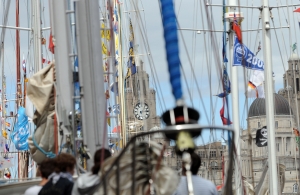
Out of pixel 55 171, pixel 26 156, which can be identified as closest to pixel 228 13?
pixel 26 156

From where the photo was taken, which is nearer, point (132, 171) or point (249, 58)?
point (132, 171)

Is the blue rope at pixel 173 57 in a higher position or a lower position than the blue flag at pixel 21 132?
lower

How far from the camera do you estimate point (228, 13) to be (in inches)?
934

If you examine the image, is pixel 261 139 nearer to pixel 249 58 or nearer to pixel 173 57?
pixel 249 58

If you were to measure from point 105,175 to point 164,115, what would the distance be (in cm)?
57

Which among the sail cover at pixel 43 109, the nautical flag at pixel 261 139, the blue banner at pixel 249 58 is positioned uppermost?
the blue banner at pixel 249 58

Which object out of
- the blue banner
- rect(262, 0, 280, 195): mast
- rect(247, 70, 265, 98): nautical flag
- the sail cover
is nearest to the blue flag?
rect(247, 70, 265, 98): nautical flag

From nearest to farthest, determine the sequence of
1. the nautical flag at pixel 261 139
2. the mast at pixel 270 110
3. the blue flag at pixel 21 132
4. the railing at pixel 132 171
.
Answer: the railing at pixel 132 171
the mast at pixel 270 110
the blue flag at pixel 21 132
the nautical flag at pixel 261 139

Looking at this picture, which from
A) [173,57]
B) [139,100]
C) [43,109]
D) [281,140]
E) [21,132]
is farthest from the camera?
[281,140]

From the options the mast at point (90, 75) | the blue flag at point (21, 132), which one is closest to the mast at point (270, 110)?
the blue flag at point (21, 132)

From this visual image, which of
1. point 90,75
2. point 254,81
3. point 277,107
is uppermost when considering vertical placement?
point 277,107

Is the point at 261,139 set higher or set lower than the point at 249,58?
lower

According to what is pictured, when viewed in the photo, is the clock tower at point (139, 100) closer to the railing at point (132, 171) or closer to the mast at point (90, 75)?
the mast at point (90, 75)

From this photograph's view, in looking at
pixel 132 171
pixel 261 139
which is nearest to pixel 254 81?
pixel 261 139
